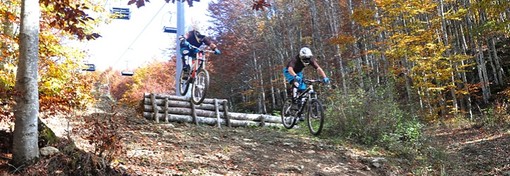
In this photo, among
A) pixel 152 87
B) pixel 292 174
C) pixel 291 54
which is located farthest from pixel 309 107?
pixel 152 87

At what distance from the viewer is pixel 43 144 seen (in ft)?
15.0

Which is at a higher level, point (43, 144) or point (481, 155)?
point (43, 144)

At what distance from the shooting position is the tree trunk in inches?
152

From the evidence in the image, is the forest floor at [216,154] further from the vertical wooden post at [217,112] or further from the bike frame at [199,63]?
the bike frame at [199,63]

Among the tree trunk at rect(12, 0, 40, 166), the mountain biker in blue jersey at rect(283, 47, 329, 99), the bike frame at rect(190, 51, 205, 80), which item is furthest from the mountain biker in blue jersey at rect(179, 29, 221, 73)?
the tree trunk at rect(12, 0, 40, 166)

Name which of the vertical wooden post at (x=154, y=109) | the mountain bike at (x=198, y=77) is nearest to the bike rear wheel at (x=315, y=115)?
the mountain bike at (x=198, y=77)

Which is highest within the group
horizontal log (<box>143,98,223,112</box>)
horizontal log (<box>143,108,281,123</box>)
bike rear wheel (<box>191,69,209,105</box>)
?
bike rear wheel (<box>191,69,209,105</box>)

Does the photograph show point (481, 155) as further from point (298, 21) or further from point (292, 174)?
point (298, 21)

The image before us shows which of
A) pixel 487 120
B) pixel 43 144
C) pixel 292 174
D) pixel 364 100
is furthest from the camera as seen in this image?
pixel 487 120

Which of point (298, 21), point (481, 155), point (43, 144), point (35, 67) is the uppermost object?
point (298, 21)

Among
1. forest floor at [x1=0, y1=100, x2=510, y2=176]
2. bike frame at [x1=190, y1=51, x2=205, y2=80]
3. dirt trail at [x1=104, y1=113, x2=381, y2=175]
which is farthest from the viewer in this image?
bike frame at [x1=190, y1=51, x2=205, y2=80]

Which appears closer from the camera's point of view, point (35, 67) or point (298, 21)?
point (35, 67)

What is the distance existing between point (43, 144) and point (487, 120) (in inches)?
443

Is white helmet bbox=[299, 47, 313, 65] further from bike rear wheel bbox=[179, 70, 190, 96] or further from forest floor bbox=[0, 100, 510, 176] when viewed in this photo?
bike rear wheel bbox=[179, 70, 190, 96]
